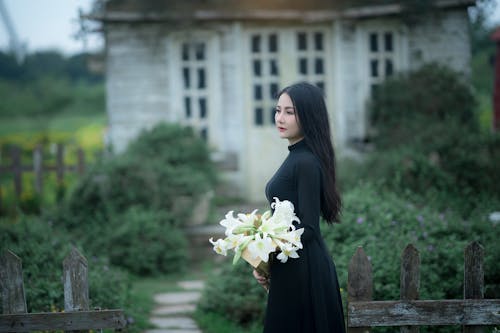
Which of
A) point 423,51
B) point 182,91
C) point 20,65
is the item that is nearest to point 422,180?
point 423,51

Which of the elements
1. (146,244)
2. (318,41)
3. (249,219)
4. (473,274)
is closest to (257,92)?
(318,41)

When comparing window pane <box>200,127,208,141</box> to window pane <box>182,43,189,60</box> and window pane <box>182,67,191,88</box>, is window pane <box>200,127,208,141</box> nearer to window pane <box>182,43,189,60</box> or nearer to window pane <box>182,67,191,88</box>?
window pane <box>182,67,191,88</box>

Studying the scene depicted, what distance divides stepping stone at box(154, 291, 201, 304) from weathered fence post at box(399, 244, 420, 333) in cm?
303

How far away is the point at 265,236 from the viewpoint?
10.2ft

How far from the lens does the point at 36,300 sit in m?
4.56

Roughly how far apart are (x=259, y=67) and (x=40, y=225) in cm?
640

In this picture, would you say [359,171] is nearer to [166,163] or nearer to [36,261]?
[166,163]

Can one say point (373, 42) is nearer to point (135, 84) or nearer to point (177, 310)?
point (135, 84)

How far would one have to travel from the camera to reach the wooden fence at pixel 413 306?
361 cm

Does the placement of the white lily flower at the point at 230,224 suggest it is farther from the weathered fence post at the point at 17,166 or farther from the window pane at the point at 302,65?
the window pane at the point at 302,65

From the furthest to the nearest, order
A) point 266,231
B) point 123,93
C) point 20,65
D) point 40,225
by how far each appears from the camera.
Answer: point 20,65, point 123,93, point 40,225, point 266,231

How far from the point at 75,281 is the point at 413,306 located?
2.11 metres

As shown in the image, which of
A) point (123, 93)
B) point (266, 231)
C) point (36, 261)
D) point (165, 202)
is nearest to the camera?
point (266, 231)

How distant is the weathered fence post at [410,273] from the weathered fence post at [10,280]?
238 centimetres
